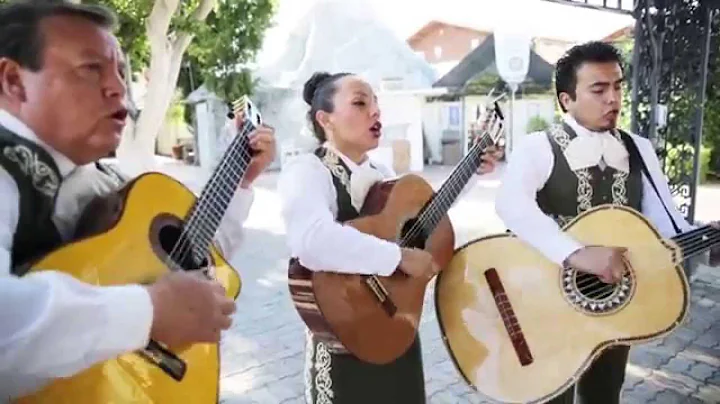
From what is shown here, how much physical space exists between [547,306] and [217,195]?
1.27m

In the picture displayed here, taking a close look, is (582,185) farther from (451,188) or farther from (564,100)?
(451,188)

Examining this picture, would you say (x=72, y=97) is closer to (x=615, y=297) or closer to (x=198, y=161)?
(x=615, y=297)

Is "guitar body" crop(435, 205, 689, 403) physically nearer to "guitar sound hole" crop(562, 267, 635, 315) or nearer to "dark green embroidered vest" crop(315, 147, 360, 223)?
"guitar sound hole" crop(562, 267, 635, 315)

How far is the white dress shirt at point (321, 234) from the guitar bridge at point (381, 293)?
9 centimetres

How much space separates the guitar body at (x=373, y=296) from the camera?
2.08 metres

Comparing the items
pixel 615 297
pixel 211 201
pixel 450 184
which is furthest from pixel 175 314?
pixel 615 297

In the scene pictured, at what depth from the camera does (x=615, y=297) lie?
231 cm

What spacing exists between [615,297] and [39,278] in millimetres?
1810

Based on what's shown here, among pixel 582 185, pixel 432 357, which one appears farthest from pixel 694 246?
pixel 432 357

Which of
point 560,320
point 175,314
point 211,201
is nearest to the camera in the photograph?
point 175,314

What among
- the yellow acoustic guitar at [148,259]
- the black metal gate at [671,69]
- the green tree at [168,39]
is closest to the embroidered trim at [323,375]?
the yellow acoustic guitar at [148,259]

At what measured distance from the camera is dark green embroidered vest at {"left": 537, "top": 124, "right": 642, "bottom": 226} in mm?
2381

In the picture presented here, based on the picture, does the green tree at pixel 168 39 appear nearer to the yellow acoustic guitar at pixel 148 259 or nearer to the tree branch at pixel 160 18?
Answer: the tree branch at pixel 160 18

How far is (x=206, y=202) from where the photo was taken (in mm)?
1610
